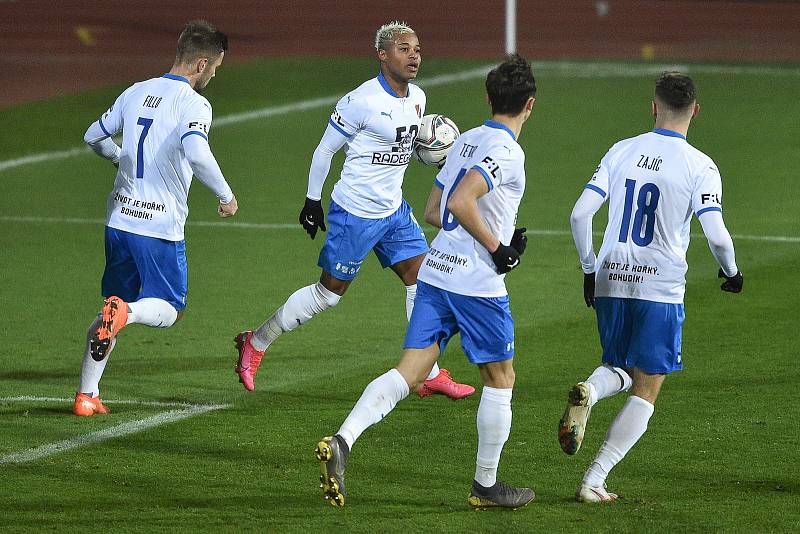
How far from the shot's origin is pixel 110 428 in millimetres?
8398

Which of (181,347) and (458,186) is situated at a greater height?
(458,186)

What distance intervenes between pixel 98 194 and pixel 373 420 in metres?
10.8

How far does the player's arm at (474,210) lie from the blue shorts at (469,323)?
0.86 feet

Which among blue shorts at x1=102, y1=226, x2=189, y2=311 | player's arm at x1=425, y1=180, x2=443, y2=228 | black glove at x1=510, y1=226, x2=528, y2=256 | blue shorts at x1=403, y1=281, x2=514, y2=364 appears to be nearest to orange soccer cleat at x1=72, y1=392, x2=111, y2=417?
blue shorts at x1=102, y1=226, x2=189, y2=311

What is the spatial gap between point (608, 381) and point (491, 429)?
75cm

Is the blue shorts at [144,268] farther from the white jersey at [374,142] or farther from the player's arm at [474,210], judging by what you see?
the player's arm at [474,210]

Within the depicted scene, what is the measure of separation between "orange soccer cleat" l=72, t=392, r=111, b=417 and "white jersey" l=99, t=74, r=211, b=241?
39.6 inches

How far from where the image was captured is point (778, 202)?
1619 centimetres

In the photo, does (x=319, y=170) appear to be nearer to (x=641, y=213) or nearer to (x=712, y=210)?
(x=641, y=213)

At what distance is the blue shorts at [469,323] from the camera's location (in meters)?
6.89

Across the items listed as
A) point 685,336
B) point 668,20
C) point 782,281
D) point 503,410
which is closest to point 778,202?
point 782,281

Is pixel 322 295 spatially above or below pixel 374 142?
below

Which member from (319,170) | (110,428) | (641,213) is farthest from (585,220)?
(110,428)

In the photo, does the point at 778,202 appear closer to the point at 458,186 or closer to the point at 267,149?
the point at 267,149
